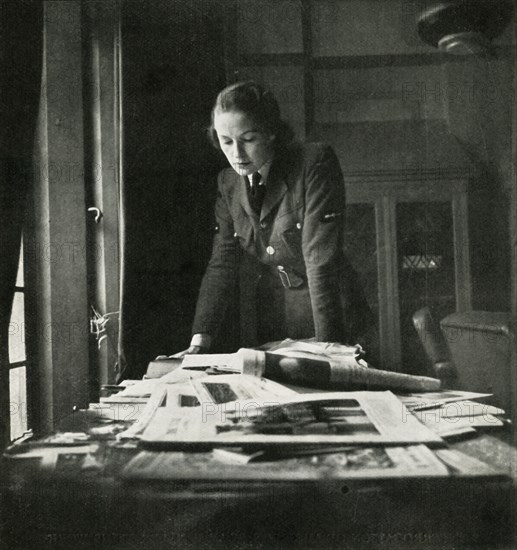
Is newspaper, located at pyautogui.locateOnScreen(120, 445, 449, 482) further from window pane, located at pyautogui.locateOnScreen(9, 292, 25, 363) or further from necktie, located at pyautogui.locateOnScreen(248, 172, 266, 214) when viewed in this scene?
necktie, located at pyautogui.locateOnScreen(248, 172, 266, 214)

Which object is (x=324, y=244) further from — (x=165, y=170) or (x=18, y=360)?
(x=18, y=360)

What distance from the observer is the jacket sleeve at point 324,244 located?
3.52 ft

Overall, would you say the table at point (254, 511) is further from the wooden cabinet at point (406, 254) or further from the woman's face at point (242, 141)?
the woman's face at point (242, 141)

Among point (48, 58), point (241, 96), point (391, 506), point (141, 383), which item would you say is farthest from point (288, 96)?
point (391, 506)

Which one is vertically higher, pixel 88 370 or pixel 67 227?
pixel 67 227

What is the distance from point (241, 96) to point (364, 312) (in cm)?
48

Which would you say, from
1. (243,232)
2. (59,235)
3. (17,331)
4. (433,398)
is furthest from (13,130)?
(433,398)

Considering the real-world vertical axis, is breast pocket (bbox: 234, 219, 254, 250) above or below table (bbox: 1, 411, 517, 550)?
above

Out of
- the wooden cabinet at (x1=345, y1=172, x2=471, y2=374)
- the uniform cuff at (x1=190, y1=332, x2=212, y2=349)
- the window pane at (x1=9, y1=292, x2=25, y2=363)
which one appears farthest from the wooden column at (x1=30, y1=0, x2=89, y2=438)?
the wooden cabinet at (x1=345, y1=172, x2=471, y2=374)

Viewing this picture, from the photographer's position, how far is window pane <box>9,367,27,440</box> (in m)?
0.98

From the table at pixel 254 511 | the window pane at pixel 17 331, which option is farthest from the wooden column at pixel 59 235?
the table at pixel 254 511

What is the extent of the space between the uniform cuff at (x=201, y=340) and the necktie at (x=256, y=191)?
27 centimetres

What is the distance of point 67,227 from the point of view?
3.49 ft

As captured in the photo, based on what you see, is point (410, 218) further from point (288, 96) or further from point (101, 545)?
point (101, 545)
